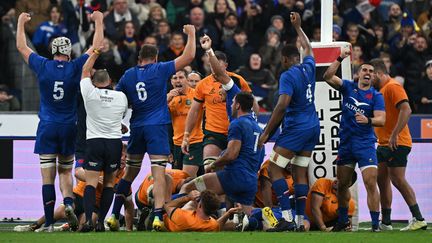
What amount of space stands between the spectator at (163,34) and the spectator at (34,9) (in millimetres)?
2324

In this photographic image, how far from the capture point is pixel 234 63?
2722 cm

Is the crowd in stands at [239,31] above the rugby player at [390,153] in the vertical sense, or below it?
above

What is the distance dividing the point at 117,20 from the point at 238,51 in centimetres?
262

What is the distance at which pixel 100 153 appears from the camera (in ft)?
57.8

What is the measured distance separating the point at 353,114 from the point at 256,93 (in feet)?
27.9

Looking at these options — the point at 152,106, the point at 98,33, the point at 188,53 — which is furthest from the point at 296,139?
the point at 98,33

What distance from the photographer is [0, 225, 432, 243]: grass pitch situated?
1570 cm

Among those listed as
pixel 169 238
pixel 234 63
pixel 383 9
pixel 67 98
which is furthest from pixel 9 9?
pixel 169 238

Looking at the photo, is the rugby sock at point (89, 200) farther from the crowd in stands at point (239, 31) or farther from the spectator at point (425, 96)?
the spectator at point (425, 96)

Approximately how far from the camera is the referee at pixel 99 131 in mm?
17578

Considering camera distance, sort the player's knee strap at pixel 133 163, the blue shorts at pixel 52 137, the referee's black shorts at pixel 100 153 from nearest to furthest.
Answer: the referee's black shorts at pixel 100 153, the blue shorts at pixel 52 137, the player's knee strap at pixel 133 163

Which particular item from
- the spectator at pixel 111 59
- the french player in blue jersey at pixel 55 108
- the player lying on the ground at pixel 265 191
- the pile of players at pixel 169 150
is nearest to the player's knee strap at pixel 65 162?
the pile of players at pixel 169 150

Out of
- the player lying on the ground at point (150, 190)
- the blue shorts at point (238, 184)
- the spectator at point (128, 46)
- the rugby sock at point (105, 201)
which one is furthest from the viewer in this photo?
the spectator at point (128, 46)

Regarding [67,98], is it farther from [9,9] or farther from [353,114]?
[9,9]
